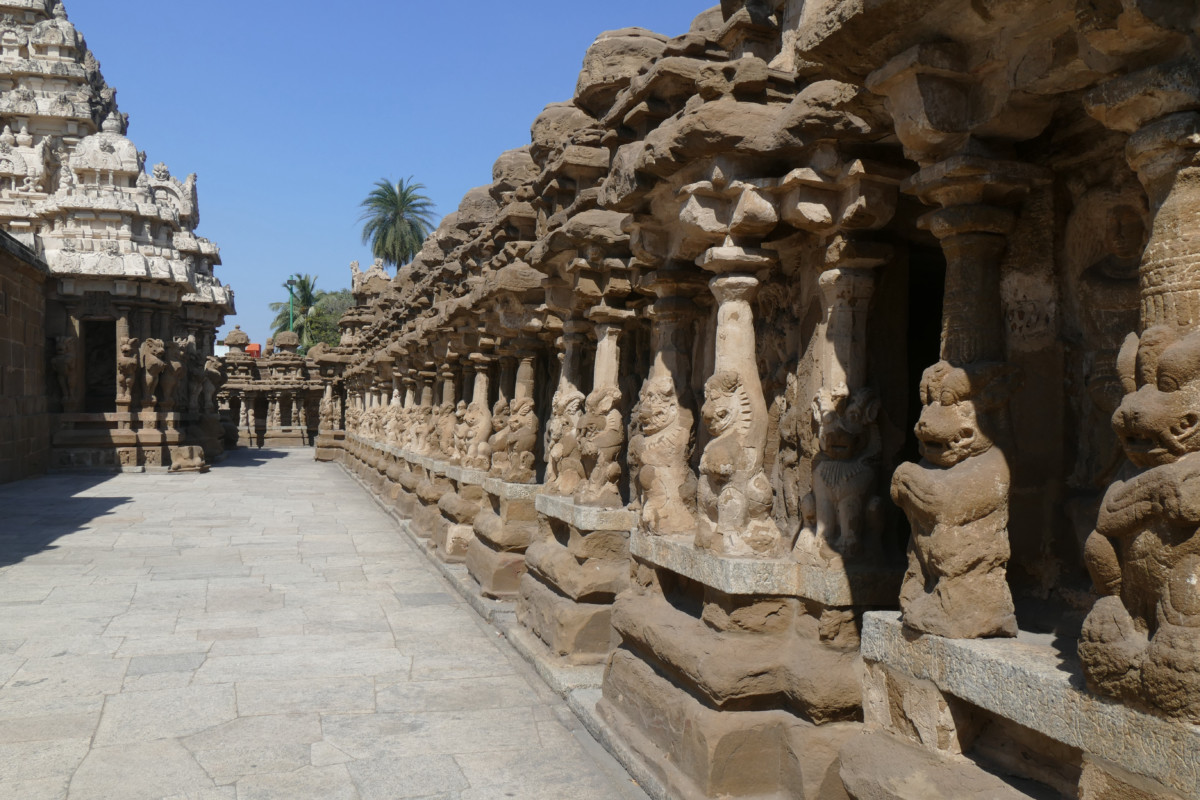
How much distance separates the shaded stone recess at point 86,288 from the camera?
20.2m

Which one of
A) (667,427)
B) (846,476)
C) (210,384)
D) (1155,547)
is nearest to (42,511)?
(667,427)

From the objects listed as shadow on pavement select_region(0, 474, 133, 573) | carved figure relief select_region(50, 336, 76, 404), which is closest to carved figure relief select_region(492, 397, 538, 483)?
shadow on pavement select_region(0, 474, 133, 573)

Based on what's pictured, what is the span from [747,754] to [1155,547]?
2020 mm

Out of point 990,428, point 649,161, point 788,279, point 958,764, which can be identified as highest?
point 649,161

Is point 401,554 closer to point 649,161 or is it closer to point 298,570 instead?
point 298,570

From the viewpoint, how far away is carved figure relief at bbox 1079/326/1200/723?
1.98m

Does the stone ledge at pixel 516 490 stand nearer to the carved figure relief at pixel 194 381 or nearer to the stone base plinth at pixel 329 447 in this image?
the carved figure relief at pixel 194 381

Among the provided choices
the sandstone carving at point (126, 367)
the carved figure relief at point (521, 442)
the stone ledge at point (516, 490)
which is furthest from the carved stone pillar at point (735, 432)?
the sandstone carving at point (126, 367)

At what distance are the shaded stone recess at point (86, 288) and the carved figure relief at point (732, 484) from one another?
52.9 feet

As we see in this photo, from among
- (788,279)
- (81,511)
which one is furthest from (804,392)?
(81,511)

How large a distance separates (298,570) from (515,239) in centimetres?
385

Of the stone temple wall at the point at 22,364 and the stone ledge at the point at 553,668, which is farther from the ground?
the stone temple wall at the point at 22,364

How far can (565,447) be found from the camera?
652 cm

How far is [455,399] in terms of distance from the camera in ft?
40.8
